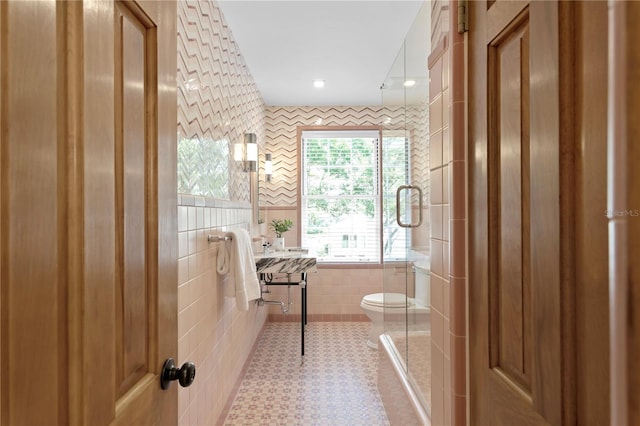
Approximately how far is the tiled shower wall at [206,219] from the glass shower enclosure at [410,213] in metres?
1.00

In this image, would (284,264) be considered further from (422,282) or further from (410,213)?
(422,282)

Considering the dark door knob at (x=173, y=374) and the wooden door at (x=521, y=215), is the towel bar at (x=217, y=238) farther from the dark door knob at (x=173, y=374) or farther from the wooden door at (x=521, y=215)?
the wooden door at (x=521, y=215)

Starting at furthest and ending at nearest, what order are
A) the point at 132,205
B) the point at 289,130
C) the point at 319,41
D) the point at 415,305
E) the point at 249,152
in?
the point at 289,130
the point at 249,152
the point at 319,41
the point at 415,305
the point at 132,205

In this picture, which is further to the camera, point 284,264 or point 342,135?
point 342,135

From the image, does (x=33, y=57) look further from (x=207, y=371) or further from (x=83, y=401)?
(x=207, y=371)

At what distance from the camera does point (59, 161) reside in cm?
53

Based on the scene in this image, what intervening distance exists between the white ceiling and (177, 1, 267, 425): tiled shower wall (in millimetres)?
192

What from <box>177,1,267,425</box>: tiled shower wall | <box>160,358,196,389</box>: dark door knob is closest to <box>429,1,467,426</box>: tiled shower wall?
<box>160,358,196,389</box>: dark door knob

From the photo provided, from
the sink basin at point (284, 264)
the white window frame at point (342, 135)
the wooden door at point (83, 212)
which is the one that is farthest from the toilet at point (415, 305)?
the white window frame at point (342, 135)

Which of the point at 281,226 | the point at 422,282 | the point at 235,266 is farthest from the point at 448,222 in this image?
the point at 281,226

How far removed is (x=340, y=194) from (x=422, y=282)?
2776 mm

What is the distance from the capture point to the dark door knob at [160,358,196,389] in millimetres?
867

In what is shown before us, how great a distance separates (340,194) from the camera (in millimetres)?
4398

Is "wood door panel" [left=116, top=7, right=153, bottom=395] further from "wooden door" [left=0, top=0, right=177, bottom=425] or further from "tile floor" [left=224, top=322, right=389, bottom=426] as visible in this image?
"tile floor" [left=224, top=322, right=389, bottom=426]
